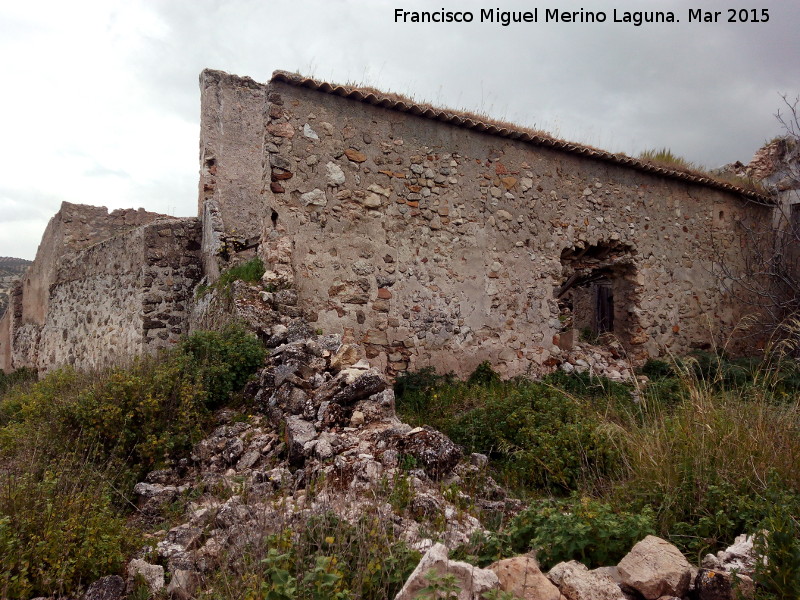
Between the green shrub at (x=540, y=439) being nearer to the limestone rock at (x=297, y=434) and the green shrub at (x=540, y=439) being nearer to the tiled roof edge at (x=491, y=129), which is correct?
the limestone rock at (x=297, y=434)

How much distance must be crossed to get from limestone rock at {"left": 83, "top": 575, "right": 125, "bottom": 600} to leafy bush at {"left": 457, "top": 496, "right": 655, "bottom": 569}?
174 centimetres

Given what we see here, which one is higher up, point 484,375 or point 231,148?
point 231,148

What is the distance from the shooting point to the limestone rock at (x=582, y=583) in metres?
2.50

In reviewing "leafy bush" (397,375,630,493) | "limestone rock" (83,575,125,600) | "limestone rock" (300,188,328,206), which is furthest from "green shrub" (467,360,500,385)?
"limestone rock" (83,575,125,600)

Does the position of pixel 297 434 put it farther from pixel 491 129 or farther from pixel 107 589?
pixel 491 129

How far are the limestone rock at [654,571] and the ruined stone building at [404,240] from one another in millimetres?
4590

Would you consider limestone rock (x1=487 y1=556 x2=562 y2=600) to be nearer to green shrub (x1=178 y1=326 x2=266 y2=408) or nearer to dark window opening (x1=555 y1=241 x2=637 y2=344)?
green shrub (x1=178 y1=326 x2=266 y2=408)

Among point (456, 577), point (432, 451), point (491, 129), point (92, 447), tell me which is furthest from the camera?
point (491, 129)

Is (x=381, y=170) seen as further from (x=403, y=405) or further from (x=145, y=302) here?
(x=145, y=302)

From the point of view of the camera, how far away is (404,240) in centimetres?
787

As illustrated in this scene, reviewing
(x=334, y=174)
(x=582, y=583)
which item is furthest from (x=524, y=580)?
(x=334, y=174)

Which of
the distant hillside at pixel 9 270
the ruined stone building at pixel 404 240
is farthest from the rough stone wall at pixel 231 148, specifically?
the distant hillside at pixel 9 270

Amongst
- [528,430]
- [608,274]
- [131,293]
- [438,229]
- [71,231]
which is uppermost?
[71,231]

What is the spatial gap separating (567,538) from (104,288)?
8936mm
